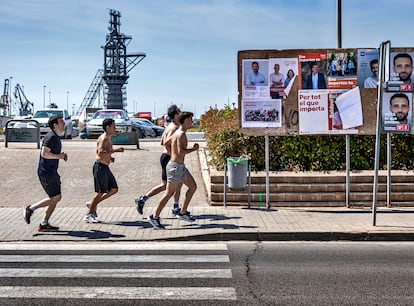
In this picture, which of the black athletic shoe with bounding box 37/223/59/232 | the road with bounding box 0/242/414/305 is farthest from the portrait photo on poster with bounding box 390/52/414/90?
the black athletic shoe with bounding box 37/223/59/232

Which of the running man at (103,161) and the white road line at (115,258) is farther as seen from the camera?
the running man at (103,161)

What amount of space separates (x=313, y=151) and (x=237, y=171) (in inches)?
87.9

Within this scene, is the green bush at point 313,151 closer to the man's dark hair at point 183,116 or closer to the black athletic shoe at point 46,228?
the man's dark hair at point 183,116

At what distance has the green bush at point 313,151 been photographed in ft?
38.8

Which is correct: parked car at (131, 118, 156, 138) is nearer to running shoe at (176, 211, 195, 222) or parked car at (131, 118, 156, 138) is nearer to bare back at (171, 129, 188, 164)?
running shoe at (176, 211, 195, 222)

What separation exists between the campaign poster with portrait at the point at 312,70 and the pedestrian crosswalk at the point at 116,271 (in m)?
4.22

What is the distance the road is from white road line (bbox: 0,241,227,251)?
14mm

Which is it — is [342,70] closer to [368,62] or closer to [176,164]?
[368,62]

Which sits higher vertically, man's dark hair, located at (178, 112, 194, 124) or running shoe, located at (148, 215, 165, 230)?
man's dark hair, located at (178, 112, 194, 124)

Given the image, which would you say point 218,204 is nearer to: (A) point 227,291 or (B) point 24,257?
(B) point 24,257

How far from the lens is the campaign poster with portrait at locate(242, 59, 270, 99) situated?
1089 centimetres

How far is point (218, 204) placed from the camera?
11.1 m

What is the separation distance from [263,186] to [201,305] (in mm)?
5821

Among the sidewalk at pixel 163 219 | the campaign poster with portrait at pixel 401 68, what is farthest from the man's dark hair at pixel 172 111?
the campaign poster with portrait at pixel 401 68
